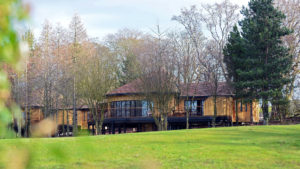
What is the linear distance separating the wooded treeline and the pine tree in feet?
0.24

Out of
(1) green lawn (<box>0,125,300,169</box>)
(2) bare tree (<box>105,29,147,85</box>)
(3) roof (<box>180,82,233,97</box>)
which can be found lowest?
(1) green lawn (<box>0,125,300,169</box>)

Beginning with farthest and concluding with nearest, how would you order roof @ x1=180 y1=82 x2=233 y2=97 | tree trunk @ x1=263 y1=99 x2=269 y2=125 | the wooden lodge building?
roof @ x1=180 y1=82 x2=233 y2=97, the wooden lodge building, tree trunk @ x1=263 y1=99 x2=269 y2=125

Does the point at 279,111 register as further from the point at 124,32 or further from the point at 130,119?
the point at 124,32

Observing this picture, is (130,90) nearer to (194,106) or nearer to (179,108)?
(179,108)

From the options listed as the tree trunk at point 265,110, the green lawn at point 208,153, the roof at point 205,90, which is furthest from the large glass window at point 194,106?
the green lawn at point 208,153

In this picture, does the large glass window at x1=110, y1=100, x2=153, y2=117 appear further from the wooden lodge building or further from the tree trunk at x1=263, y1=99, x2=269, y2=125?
the tree trunk at x1=263, y1=99, x2=269, y2=125

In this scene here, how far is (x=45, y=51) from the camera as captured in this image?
37781mm

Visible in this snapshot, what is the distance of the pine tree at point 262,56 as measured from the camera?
30484 mm

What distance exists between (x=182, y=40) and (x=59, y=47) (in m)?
11.9

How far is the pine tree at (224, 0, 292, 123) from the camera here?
30.5 meters

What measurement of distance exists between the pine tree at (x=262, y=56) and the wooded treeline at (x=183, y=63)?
74 millimetres

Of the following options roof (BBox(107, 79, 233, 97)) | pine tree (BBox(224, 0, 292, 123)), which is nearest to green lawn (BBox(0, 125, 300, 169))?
pine tree (BBox(224, 0, 292, 123))

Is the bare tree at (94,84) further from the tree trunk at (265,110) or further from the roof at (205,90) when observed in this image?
the tree trunk at (265,110)

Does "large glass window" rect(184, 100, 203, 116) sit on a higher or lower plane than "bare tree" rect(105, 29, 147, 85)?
lower
